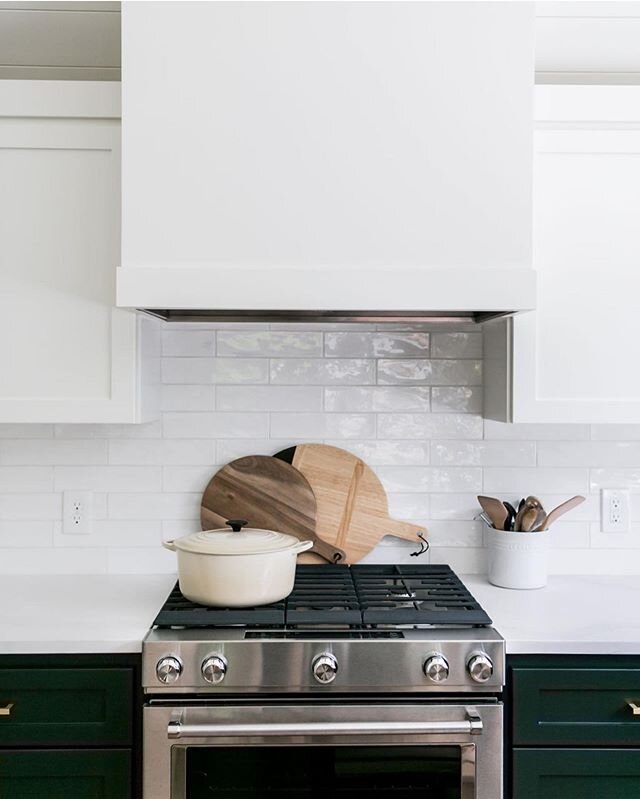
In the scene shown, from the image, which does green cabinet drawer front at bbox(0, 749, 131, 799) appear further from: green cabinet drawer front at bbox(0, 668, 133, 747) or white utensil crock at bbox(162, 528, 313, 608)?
white utensil crock at bbox(162, 528, 313, 608)

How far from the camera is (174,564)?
226cm

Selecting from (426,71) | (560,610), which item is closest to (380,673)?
(560,610)

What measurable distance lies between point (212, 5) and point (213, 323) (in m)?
0.85

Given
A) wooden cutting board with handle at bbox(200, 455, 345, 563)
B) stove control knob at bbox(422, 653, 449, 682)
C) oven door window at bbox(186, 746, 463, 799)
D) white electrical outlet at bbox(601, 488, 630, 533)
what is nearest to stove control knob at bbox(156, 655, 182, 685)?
oven door window at bbox(186, 746, 463, 799)

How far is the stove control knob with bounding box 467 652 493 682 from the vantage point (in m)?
1.63

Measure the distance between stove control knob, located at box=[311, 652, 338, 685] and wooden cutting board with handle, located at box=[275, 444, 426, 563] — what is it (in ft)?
2.05

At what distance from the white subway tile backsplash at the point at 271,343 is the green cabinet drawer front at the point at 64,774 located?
1119mm

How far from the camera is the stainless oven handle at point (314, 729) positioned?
5.22 ft

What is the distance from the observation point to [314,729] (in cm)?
159

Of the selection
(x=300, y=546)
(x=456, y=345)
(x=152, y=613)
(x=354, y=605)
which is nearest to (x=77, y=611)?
(x=152, y=613)

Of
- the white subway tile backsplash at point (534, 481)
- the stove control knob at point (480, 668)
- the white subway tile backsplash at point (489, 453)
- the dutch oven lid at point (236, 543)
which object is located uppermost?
the white subway tile backsplash at point (489, 453)

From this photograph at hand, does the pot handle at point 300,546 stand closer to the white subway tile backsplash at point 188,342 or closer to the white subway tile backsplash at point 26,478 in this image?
the white subway tile backsplash at point 188,342

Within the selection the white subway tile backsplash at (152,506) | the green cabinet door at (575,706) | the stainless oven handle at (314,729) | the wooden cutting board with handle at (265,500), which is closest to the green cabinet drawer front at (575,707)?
the green cabinet door at (575,706)

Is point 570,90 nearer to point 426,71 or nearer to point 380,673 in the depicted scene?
point 426,71
